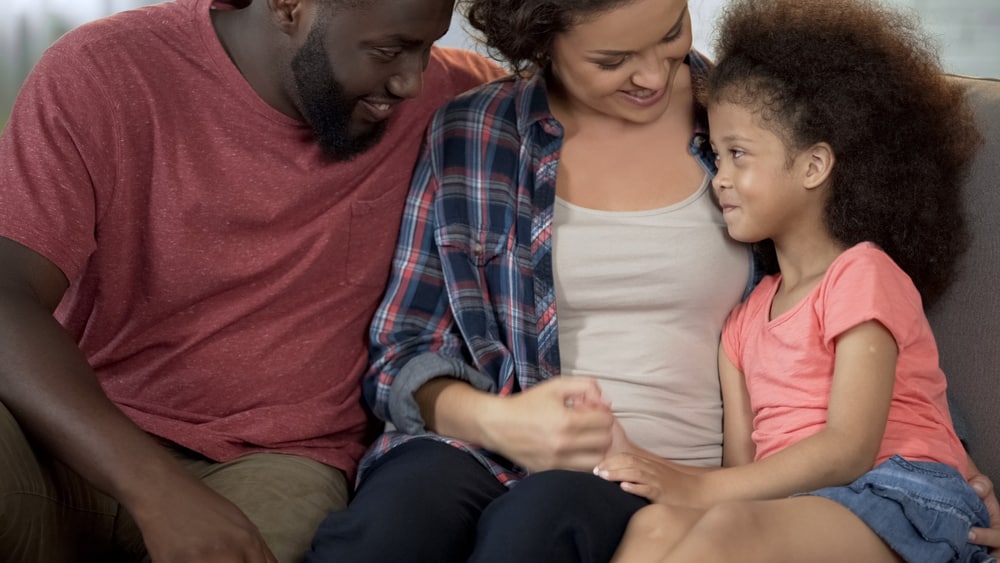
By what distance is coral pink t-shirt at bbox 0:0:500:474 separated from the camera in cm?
144

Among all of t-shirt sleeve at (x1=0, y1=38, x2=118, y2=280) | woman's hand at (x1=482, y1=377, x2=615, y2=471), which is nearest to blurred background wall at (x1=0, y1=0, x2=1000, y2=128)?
t-shirt sleeve at (x1=0, y1=38, x2=118, y2=280)

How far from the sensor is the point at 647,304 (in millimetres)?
1574

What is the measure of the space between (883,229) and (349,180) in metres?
0.71

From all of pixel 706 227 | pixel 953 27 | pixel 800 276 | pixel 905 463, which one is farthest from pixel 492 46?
pixel 953 27

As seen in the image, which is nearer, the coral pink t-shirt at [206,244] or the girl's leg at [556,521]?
the girl's leg at [556,521]

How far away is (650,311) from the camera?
1584 millimetres

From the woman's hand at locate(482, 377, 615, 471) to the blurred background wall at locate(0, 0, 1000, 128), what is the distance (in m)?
1.17

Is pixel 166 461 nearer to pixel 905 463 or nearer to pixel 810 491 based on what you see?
pixel 810 491

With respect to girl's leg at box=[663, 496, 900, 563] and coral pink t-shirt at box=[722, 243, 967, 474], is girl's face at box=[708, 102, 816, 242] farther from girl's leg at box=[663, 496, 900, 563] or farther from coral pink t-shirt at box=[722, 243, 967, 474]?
girl's leg at box=[663, 496, 900, 563]

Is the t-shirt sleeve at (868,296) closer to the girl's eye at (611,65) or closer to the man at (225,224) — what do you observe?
the girl's eye at (611,65)

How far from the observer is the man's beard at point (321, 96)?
1.50 m

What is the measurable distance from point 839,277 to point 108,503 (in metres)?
0.94

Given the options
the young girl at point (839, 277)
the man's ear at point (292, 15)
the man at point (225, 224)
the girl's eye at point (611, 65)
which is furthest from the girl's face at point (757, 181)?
the man's ear at point (292, 15)

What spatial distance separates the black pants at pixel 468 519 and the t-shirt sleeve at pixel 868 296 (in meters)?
Result: 0.34
